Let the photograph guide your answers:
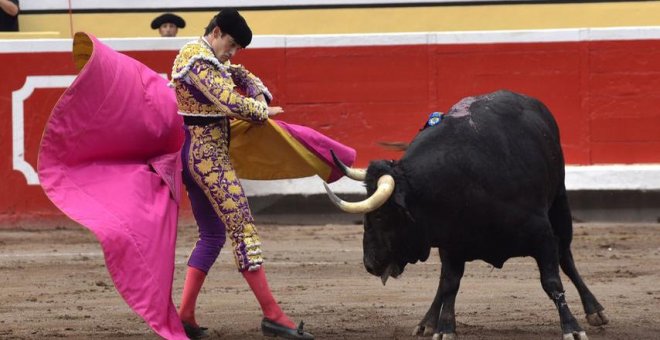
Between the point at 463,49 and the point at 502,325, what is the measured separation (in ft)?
13.4

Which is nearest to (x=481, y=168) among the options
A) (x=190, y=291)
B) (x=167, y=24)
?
(x=190, y=291)

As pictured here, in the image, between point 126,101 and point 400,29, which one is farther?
point 400,29

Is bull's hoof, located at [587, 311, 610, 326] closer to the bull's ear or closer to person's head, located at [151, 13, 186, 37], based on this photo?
the bull's ear

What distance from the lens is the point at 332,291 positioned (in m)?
6.92

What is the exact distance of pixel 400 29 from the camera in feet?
35.3

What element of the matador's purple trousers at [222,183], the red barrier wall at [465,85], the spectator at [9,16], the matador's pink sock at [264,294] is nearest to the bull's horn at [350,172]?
the matador's purple trousers at [222,183]

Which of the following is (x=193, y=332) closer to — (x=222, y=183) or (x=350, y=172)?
(x=222, y=183)

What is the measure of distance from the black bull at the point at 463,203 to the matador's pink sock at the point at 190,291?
695mm

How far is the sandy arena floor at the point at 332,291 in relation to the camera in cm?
582

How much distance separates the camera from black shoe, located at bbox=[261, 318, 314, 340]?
212 inches

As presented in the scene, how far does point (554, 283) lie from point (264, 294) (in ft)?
3.57

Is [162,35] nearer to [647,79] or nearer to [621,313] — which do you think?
[647,79]

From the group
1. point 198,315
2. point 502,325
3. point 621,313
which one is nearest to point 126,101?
point 198,315

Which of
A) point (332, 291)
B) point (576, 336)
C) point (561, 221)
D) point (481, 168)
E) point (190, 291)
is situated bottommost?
point (332, 291)
